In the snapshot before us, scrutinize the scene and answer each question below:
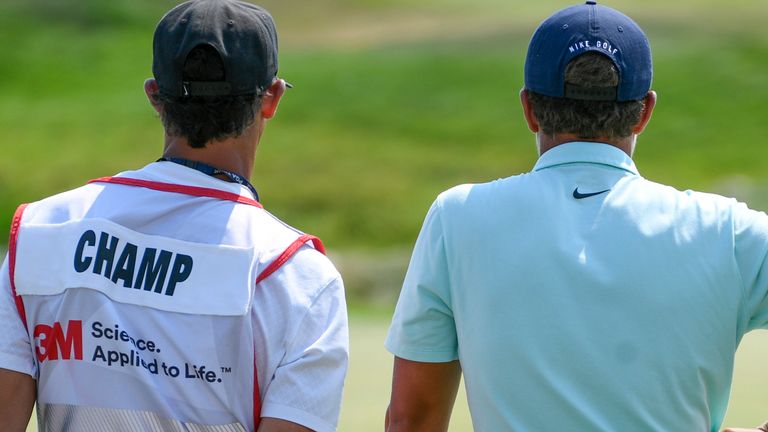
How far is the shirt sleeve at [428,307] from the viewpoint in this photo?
261cm

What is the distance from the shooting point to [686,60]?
27141mm

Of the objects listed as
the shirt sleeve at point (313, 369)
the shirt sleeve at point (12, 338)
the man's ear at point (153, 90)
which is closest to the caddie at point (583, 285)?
the shirt sleeve at point (313, 369)

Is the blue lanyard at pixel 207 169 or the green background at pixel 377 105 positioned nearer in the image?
the blue lanyard at pixel 207 169

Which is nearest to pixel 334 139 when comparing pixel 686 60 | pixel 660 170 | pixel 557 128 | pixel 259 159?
pixel 259 159

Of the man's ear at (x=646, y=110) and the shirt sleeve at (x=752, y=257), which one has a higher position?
the man's ear at (x=646, y=110)

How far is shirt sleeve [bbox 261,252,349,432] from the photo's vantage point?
2424 millimetres

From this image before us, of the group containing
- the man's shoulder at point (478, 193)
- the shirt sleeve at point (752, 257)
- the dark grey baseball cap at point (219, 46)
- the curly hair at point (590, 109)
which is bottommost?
the shirt sleeve at point (752, 257)

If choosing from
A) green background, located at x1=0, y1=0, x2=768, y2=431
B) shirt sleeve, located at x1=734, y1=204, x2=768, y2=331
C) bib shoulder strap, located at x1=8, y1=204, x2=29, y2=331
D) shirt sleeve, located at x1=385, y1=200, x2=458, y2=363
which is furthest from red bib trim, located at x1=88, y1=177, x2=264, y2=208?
green background, located at x1=0, y1=0, x2=768, y2=431

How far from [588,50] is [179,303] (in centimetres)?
93

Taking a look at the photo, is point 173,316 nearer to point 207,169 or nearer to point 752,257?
point 207,169

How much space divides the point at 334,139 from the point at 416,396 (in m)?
21.8

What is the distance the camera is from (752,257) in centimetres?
252

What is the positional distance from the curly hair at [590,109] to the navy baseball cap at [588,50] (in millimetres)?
12

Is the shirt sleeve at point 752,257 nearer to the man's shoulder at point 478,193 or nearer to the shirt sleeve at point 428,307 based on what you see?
the man's shoulder at point 478,193
